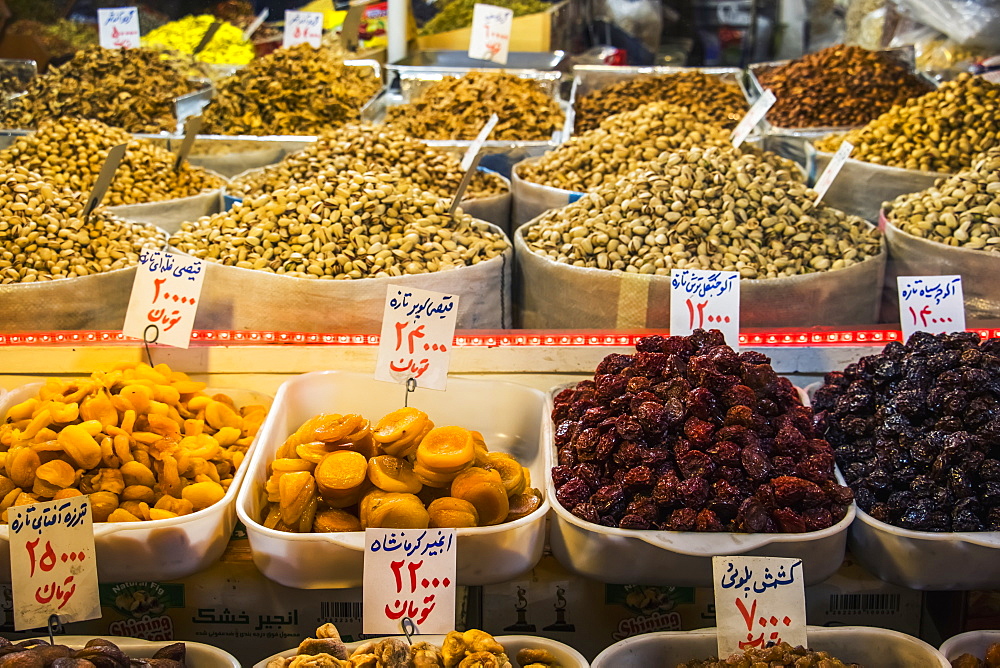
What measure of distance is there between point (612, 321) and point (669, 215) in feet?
0.91

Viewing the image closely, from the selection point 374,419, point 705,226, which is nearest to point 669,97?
point 705,226

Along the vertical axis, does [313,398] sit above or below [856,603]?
above

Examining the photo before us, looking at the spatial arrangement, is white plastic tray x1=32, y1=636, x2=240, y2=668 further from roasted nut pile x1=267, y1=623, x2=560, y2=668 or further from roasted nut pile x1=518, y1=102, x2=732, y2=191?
roasted nut pile x1=518, y1=102, x2=732, y2=191

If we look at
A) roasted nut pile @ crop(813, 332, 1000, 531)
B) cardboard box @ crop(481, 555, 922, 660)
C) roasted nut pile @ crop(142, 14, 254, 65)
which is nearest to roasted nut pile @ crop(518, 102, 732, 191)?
roasted nut pile @ crop(813, 332, 1000, 531)

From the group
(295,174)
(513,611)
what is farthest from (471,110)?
(513,611)

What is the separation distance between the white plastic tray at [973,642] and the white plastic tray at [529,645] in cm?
48

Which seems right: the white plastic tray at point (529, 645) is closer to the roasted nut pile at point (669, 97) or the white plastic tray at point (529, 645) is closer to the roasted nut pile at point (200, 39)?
the roasted nut pile at point (669, 97)

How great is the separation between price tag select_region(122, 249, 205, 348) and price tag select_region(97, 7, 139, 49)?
2.37 metres

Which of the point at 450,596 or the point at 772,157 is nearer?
the point at 450,596

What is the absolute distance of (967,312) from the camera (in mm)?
1916

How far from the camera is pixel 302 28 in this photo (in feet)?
12.3

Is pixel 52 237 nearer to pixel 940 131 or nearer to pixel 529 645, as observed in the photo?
pixel 529 645

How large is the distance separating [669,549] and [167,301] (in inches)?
37.7

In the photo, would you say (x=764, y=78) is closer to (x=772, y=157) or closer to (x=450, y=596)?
(x=772, y=157)
